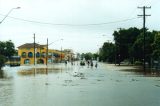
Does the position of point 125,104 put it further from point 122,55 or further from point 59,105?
point 122,55

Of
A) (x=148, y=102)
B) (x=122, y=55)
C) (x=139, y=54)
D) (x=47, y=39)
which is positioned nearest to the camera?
(x=148, y=102)

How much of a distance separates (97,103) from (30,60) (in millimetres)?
183278

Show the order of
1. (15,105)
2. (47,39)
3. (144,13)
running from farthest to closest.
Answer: (47,39), (144,13), (15,105)

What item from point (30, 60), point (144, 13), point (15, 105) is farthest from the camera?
point (30, 60)

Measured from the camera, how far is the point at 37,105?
16969mm

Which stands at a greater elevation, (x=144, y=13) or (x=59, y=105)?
(x=144, y=13)

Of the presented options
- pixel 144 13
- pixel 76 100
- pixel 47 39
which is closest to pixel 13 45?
pixel 47 39

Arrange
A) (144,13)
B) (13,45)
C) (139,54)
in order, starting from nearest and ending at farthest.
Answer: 1. (144,13)
2. (139,54)
3. (13,45)

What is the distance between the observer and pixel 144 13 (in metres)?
68.2

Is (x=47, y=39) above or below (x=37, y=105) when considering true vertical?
above

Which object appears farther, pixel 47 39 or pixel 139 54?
pixel 47 39

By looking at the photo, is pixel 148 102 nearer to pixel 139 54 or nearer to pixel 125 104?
pixel 125 104

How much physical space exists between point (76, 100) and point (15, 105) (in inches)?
131

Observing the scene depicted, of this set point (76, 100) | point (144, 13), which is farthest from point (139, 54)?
point (76, 100)
